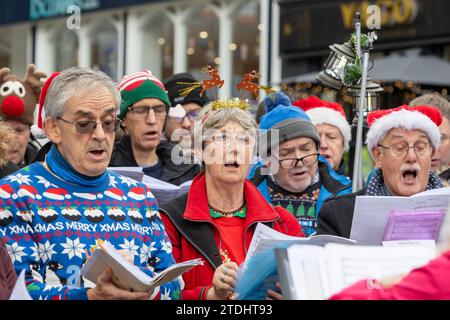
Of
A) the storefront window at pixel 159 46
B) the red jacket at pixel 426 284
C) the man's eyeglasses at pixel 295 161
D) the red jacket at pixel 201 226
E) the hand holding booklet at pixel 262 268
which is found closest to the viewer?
the red jacket at pixel 426 284

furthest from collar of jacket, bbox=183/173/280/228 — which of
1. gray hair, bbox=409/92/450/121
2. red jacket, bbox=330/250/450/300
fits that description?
gray hair, bbox=409/92/450/121

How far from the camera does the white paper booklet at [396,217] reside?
443cm

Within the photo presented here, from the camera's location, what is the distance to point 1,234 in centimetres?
404

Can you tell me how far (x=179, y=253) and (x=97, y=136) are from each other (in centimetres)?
85

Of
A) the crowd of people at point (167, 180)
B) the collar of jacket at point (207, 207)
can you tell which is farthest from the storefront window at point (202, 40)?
the collar of jacket at point (207, 207)

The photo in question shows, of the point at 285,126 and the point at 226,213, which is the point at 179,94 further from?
the point at 226,213

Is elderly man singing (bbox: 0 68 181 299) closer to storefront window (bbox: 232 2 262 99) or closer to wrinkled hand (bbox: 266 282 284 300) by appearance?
wrinkled hand (bbox: 266 282 284 300)

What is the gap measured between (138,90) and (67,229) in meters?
2.81

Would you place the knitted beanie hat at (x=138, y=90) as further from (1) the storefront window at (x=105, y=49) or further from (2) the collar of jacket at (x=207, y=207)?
(1) the storefront window at (x=105, y=49)

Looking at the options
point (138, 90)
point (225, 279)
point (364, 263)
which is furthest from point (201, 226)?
point (138, 90)

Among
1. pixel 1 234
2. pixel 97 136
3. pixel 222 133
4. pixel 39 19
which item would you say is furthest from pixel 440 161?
pixel 39 19

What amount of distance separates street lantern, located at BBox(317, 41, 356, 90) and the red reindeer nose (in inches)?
77.5

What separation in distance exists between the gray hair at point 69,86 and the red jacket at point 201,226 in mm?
791
